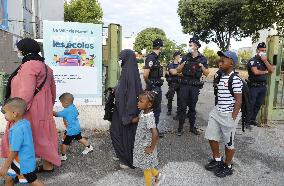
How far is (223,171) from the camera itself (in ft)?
14.8

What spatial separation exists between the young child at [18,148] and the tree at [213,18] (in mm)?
30711

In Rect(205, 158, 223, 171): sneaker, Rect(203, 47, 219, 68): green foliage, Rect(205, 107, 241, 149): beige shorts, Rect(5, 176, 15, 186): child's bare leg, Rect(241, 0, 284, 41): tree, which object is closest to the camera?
Rect(5, 176, 15, 186): child's bare leg

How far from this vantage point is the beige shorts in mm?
4352

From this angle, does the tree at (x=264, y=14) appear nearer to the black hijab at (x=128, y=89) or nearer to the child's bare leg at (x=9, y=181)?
the black hijab at (x=128, y=89)

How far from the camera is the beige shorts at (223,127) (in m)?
4.35

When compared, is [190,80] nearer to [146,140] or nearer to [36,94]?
[146,140]

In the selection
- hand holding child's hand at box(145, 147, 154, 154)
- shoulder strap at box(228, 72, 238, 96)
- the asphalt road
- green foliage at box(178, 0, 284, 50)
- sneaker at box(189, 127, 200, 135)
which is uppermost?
green foliage at box(178, 0, 284, 50)

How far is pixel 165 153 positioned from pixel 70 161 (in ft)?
5.19

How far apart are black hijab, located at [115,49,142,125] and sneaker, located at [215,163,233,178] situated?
1.45 metres

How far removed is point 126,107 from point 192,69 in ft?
7.45

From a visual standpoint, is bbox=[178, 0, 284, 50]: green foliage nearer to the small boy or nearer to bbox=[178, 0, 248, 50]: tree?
bbox=[178, 0, 248, 50]: tree

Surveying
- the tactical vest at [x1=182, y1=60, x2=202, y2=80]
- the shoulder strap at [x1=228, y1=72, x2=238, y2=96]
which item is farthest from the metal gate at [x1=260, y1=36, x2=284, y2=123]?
the shoulder strap at [x1=228, y1=72, x2=238, y2=96]

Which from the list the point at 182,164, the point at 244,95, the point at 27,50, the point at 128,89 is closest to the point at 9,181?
the point at 27,50

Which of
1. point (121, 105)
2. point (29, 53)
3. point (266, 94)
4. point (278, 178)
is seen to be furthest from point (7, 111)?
point (266, 94)
